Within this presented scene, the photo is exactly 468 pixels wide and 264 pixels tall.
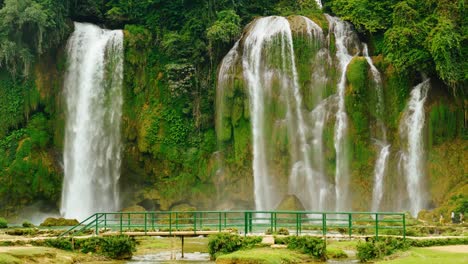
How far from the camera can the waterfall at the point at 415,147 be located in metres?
45.8

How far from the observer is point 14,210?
49750mm

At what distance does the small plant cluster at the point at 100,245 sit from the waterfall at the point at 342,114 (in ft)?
66.7

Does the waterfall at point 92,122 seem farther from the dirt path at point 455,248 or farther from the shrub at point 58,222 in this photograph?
the dirt path at point 455,248

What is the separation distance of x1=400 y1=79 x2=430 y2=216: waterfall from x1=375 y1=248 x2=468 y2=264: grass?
18453 mm

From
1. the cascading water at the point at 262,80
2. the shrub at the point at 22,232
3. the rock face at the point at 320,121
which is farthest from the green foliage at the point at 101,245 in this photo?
the cascading water at the point at 262,80

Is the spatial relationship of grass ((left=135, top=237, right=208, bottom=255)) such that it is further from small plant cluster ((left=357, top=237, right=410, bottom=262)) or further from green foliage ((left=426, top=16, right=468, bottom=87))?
green foliage ((left=426, top=16, right=468, bottom=87))

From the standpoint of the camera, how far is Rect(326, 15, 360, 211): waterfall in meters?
47.5

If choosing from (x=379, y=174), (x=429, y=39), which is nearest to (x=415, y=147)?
(x=379, y=174)

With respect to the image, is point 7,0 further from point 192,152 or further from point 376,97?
point 376,97

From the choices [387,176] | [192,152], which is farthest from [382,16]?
[192,152]

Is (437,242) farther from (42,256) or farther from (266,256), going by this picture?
(42,256)

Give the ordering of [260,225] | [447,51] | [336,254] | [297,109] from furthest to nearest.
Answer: [297,109], [447,51], [260,225], [336,254]

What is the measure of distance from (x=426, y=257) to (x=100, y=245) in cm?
1228

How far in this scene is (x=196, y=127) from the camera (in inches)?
2060
